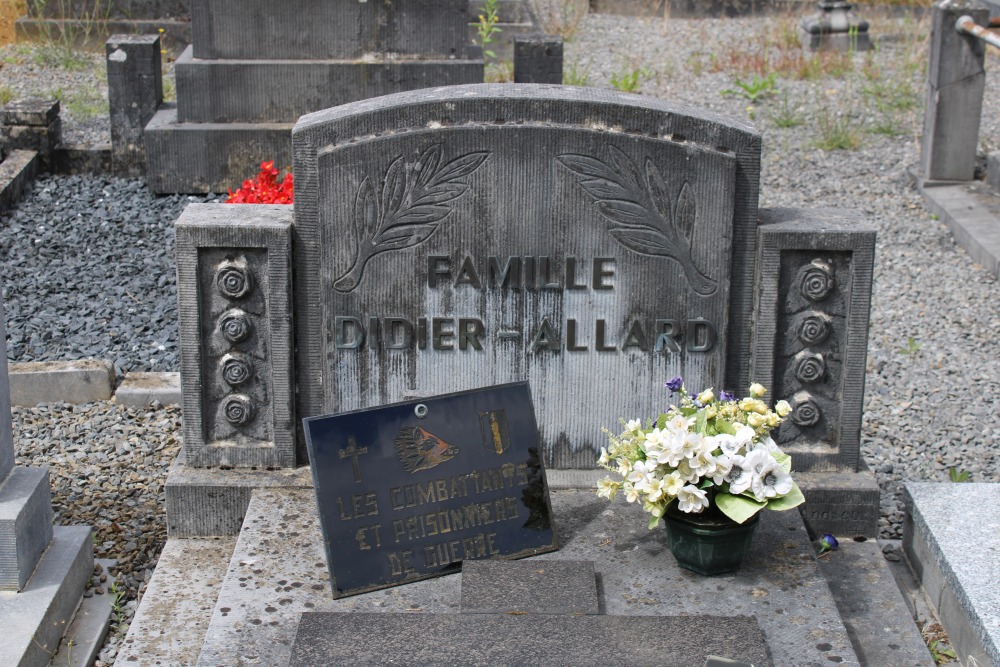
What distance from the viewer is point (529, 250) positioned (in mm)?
4148

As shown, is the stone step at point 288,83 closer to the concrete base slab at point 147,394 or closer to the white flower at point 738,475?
the concrete base slab at point 147,394

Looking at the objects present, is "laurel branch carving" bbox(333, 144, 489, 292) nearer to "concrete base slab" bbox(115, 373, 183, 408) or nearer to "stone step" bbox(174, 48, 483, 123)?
"concrete base slab" bbox(115, 373, 183, 408)

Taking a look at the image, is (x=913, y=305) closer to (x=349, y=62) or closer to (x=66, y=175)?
(x=349, y=62)

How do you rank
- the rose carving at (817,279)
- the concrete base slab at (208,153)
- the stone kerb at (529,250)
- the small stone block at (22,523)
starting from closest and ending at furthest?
the small stone block at (22,523) < the stone kerb at (529,250) < the rose carving at (817,279) < the concrete base slab at (208,153)

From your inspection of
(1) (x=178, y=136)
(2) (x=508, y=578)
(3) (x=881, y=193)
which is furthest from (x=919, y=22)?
(2) (x=508, y=578)

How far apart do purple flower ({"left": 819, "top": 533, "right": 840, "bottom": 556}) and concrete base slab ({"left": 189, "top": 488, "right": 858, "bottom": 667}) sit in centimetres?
21

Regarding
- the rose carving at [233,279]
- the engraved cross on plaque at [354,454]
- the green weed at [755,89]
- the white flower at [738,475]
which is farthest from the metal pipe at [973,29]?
the engraved cross on plaque at [354,454]

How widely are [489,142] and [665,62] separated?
340 inches

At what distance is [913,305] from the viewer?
722 centimetres

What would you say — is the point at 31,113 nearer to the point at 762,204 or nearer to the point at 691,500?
the point at 762,204

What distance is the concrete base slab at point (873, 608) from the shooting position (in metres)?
3.81

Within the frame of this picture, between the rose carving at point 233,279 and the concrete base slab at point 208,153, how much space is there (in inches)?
183

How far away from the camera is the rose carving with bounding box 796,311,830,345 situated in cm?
423

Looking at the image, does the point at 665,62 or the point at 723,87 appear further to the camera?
the point at 665,62
